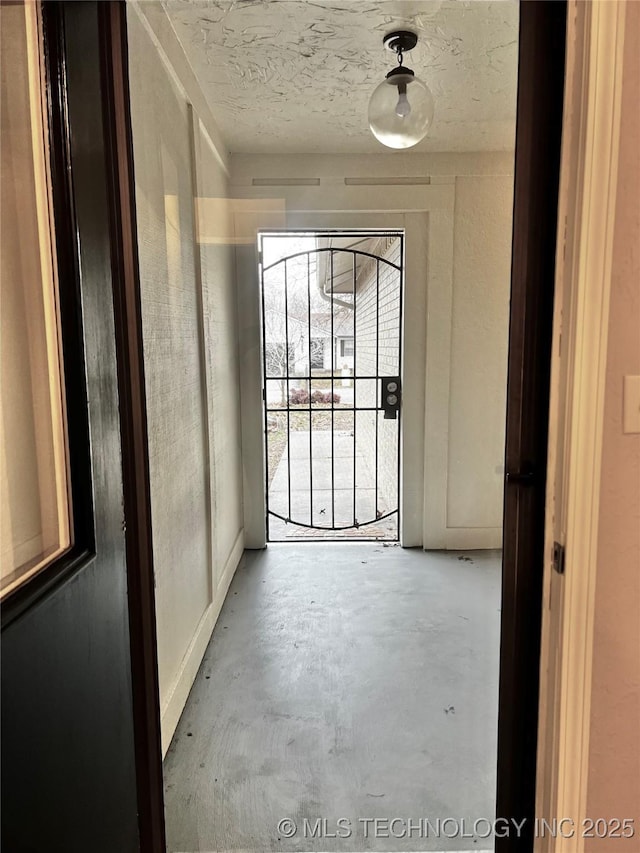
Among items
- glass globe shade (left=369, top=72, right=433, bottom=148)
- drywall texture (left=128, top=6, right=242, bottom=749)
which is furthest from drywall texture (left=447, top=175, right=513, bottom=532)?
drywall texture (left=128, top=6, right=242, bottom=749)

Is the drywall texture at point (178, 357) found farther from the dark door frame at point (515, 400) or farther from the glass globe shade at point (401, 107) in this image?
the glass globe shade at point (401, 107)

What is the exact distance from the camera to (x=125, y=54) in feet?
3.28

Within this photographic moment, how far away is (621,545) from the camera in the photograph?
99 centimetres

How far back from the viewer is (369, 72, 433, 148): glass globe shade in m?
2.05

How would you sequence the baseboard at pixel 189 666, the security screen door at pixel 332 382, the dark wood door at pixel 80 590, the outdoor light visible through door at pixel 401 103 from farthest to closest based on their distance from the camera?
the security screen door at pixel 332 382
the outdoor light visible through door at pixel 401 103
the baseboard at pixel 189 666
the dark wood door at pixel 80 590

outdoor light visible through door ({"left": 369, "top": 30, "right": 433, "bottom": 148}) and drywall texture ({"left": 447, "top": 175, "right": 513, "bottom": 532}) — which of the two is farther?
drywall texture ({"left": 447, "top": 175, "right": 513, "bottom": 532})

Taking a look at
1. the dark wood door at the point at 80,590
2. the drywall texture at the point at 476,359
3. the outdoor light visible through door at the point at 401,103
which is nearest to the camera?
the dark wood door at the point at 80,590

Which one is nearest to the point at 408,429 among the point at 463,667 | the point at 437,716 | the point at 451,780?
the point at 463,667

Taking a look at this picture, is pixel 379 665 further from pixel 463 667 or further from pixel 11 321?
pixel 11 321

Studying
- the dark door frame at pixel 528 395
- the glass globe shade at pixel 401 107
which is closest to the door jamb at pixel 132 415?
the dark door frame at pixel 528 395

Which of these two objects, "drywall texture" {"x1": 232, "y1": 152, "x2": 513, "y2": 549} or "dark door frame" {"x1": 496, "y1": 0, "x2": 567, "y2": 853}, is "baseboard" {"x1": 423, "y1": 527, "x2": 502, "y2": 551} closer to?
"drywall texture" {"x1": 232, "y1": 152, "x2": 513, "y2": 549}

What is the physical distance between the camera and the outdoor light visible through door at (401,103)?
2.04m

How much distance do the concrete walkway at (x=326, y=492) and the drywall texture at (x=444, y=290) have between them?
36 centimetres

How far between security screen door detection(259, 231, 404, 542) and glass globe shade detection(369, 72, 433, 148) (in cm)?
116
